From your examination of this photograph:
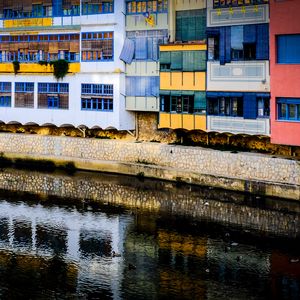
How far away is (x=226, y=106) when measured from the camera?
107ft

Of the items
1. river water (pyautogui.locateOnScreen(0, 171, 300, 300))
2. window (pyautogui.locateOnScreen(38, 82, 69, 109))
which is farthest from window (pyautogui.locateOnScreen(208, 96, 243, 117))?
window (pyautogui.locateOnScreen(38, 82, 69, 109))

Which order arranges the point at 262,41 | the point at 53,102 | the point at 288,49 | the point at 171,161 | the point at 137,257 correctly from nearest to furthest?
→ 1. the point at 137,257
2. the point at 288,49
3. the point at 262,41
4. the point at 171,161
5. the point at 53,102

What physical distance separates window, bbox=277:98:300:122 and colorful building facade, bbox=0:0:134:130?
8722mm

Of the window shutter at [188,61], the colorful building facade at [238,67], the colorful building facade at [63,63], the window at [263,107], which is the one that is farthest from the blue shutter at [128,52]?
the window at [263,107]

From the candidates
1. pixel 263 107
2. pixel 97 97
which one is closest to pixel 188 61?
pixel 263 107

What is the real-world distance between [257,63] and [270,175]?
15.8 feet

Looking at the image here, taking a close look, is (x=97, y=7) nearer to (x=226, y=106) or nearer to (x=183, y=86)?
(x=183, y=86)

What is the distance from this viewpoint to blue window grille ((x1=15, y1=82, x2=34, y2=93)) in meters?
39.5

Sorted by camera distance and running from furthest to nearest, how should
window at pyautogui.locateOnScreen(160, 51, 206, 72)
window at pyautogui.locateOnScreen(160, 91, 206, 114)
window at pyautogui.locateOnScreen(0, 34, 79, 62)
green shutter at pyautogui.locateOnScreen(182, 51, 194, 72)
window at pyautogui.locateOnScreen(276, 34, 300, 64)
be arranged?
window at pyautogui.locateOnScreen(0, 34, 79, 62)
green shutter at pyautogui.locateOnScreen(182, 51, 194, 72)
window at pyautogui.locateOnScreen(160, 91, 206, 114)
window at pyautogui.locateOnScreen(160, 51, 206, 72)
window at pyautogui.locateOnScreen(276, 34, 300, 64)

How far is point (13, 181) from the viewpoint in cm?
3488

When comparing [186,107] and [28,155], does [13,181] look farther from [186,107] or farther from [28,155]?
[186,107]

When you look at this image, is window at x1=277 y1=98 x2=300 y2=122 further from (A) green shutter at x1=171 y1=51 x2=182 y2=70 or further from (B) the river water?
(A) green shutter at x1=171 y1=51 x2=182 y2=70

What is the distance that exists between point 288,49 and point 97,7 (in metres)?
11.1

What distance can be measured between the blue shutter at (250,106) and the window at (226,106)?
1.11 feet
